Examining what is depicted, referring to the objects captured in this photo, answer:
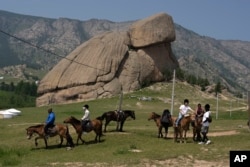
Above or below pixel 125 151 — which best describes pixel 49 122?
above

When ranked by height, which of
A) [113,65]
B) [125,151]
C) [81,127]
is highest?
[113,65]

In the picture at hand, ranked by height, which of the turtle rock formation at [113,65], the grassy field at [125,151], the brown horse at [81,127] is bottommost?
the grassy field at [125,151]

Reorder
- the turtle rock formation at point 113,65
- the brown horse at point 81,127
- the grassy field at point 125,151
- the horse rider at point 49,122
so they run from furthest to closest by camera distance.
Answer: the turtle rock formation at point 113,65
the brown horse at point 81,127
the horse rider at point 49,122
the grassy field at point 125,151

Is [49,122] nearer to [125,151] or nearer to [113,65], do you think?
[125,151]

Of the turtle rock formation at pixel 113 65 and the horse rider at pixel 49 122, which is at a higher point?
the turtle rock formation at pixel 113 65

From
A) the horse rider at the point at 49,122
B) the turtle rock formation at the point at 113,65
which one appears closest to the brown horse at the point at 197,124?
the horse rider at the point at 49,122

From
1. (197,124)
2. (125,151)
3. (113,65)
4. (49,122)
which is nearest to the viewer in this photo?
(125,151)

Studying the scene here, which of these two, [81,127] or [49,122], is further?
[81,127]

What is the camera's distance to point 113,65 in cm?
8050

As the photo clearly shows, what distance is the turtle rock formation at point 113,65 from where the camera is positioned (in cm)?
7900

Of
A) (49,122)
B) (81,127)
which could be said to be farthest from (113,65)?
(49,122)

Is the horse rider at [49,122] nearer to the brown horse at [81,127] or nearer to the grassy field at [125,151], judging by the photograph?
the brown horse at [81,127]

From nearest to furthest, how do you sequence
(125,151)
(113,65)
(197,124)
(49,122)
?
(125,151) → (49,122) → (197,124) → (113,65)

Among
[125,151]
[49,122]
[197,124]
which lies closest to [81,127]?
[49,122]
